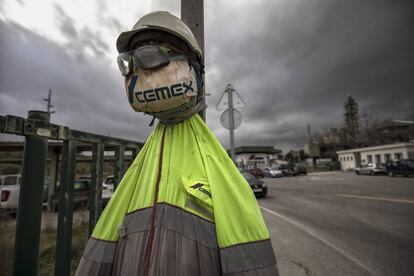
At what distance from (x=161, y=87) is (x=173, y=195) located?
20.7 inches

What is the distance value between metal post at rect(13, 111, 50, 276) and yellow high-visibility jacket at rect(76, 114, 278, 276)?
0.65 meters

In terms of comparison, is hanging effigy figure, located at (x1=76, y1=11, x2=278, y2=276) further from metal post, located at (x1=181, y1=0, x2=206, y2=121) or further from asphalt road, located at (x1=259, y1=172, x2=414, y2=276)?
asphalt road, located at (x1=259, y1=172, x2=414, y2=276)

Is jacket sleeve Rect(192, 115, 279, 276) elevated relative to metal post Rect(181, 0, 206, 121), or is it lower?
lower

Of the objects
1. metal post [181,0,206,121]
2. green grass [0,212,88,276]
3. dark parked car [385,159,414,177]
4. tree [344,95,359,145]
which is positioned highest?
tree [344,95,359,145]

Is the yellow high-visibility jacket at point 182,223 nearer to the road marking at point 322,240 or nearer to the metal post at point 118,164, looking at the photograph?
the metal post at point 118,164

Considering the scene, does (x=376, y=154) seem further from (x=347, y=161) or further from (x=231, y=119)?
(x=231, y=119)

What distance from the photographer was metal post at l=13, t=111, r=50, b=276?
1311 millimetres

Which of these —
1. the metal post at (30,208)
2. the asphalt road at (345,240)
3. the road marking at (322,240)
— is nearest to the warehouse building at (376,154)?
the asphalt road at (345,240)

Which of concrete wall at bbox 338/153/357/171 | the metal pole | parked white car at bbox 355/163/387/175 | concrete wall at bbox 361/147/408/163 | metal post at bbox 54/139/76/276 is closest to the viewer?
metal post at bbox 54/139/76/276

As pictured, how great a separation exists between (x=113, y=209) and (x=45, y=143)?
0.78 m

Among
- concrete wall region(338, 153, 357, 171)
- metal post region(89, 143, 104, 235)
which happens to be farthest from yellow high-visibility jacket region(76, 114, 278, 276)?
concrete wall region(338, 153, 357, 171)

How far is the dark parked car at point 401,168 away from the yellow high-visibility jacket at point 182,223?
92.8 ft

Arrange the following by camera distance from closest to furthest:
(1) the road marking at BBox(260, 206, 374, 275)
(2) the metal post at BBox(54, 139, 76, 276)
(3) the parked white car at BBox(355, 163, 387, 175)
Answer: (2) the metal post at BBox(54, 139, 76, 276), (1) the road marking at BBox(260, 206, 374, 275), (3) the parked white car at BBox(355, 163, 387, 175)

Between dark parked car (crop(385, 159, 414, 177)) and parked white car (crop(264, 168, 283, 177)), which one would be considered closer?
dark parked car (crop(385, 159, 414, 177))
